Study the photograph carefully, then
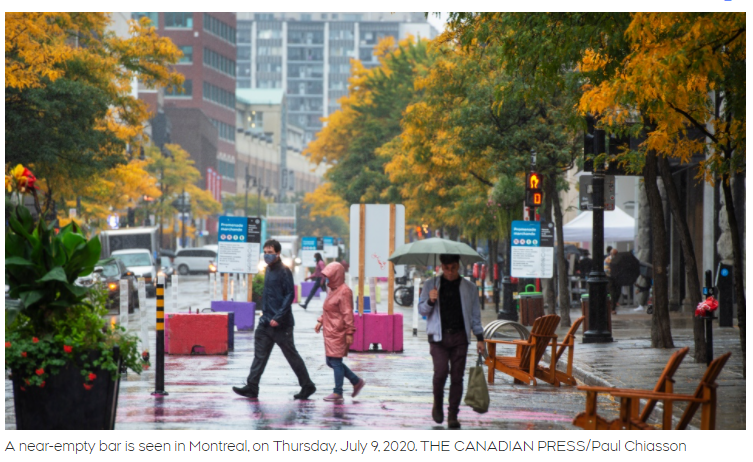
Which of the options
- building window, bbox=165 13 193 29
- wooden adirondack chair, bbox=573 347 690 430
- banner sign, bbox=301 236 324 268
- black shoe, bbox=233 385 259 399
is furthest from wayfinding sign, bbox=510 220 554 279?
building window, bbox=165 13 193 29

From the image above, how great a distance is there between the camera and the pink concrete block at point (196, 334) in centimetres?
1791

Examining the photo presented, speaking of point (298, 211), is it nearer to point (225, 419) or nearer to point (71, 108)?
point (71, 108)

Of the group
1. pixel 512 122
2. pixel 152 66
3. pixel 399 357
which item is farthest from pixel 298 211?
pixel 399 357

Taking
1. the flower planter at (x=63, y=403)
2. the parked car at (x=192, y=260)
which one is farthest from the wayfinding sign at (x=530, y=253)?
the parked car at (x=192, y=260)

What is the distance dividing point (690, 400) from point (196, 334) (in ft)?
36.7

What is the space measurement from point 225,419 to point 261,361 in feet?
6.36

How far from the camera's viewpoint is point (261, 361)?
496 inches

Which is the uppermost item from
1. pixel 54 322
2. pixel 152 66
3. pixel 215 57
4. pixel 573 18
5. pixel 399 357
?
pixel 215 57

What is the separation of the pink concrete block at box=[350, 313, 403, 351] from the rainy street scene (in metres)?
0.04

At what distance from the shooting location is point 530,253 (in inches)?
944

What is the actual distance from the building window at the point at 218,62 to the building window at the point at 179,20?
344cm

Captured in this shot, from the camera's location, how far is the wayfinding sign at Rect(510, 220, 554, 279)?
2392cm

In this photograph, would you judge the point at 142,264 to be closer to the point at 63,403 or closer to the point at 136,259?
the point at 136,259
